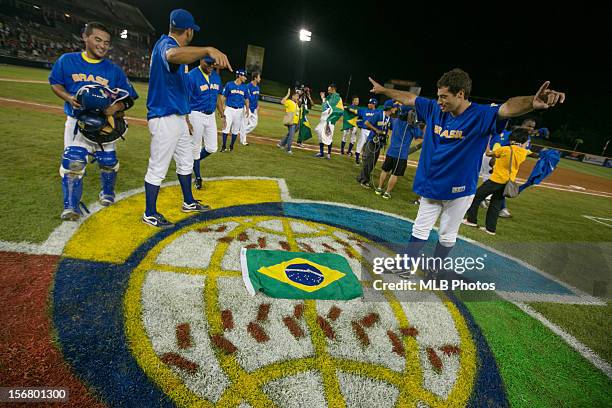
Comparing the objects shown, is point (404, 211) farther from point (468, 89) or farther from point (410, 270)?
point (468, 89)

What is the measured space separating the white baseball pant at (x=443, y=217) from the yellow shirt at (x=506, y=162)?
3.07 meters

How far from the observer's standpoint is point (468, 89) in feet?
10.2

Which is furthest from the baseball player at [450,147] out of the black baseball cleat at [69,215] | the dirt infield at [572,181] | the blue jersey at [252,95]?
the dirt infield at [572,181]

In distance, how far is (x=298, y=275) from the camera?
11.0ft

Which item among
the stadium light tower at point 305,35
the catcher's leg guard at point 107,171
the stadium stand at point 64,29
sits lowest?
the catcher's leg guard at point 107,171

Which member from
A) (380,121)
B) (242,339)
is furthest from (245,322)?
(380,121)

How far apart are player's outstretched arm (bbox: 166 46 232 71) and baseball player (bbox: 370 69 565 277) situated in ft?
6.55

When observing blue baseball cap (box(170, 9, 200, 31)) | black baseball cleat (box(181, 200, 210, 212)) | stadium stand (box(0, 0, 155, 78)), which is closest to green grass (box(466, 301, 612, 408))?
black baseball cleat (box(181, 200, 210, 212))

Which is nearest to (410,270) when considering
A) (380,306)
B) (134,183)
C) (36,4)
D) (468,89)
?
(380,306)

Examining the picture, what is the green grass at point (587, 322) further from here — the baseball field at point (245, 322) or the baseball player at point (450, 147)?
the baseball player at point (450, 147)

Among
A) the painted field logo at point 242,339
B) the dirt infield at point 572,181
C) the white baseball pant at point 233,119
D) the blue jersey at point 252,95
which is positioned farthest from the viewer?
the dirt infield at point 572,181

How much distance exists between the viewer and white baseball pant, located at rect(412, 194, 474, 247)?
3588 mm

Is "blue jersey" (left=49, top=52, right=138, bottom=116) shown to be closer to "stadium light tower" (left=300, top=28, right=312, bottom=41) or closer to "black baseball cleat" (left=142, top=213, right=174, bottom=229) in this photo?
"black baseball cleat" (left=142, top=213, right=174, bottom=229)

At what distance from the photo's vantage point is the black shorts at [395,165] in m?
6.95
